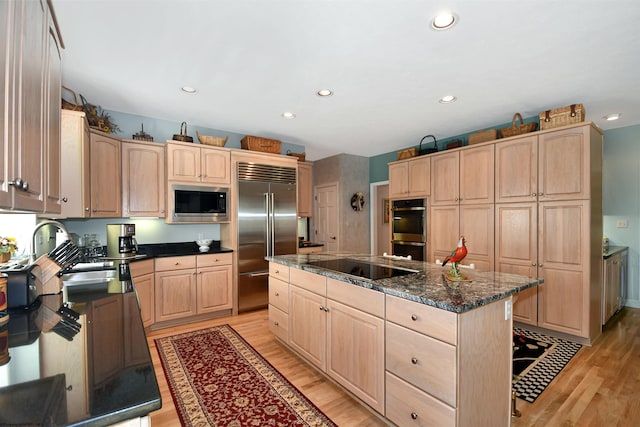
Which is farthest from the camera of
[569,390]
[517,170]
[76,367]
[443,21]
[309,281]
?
[517,170]

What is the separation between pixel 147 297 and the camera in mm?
3365

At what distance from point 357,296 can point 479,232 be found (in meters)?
2.56

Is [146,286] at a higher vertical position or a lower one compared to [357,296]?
lower

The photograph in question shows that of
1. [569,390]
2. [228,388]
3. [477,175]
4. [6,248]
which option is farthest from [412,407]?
[477,175]

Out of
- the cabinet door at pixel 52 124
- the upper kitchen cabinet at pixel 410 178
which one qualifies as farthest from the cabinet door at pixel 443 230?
the cabinet door at pixel 52 124

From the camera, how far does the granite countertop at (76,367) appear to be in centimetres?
68

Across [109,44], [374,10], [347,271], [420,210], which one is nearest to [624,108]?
[420,210]

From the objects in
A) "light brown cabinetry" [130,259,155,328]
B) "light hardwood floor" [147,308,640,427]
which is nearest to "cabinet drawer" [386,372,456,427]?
"light hardwood floor" [147,308,640,427]

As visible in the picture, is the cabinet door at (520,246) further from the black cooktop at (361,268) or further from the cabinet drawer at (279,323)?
the cabinet drawer at (279,323)

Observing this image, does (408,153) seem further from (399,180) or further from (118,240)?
(118,240)

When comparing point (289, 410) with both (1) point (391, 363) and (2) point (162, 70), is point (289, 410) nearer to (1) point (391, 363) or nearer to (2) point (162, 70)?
(1) point (391, 363)

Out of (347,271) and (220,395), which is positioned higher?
(347,271)

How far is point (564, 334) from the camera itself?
3.22 metres

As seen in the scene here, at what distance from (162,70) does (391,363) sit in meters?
2.90
